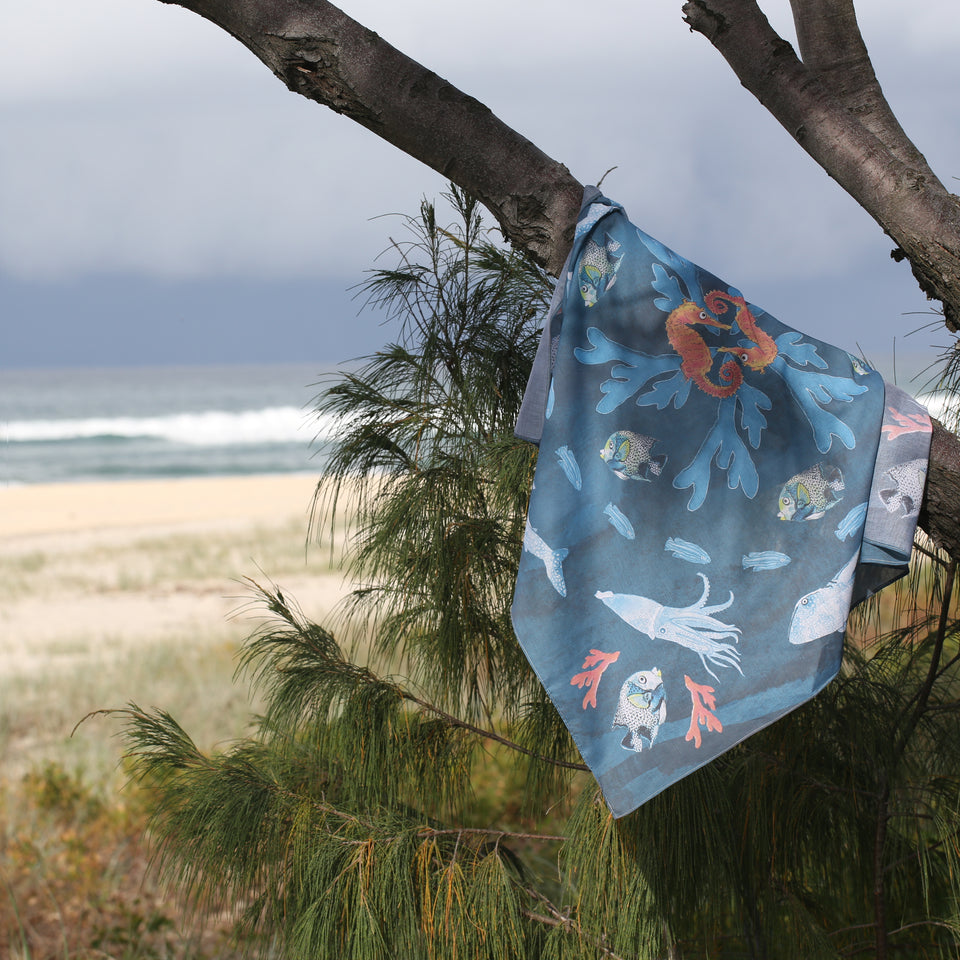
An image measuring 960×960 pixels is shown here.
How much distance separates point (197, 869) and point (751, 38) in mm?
945

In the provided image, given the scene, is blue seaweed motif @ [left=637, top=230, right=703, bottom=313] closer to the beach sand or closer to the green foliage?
the green foliage

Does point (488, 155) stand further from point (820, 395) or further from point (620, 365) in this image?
point (820, 395)

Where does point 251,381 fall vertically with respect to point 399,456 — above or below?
above

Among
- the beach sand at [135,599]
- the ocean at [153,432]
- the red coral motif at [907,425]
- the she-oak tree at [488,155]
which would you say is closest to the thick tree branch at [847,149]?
the she-oak tree at [488,155]

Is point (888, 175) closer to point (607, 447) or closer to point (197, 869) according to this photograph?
point (607, 447)

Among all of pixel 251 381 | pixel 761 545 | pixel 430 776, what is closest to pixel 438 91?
pixel 761 545

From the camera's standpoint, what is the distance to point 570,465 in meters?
0.66

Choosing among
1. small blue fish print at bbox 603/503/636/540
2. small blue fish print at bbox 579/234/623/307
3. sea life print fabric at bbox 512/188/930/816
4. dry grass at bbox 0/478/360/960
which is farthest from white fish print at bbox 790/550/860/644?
dry grass at bbox 0/478/360/960

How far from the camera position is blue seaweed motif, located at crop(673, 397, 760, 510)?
0.65 m

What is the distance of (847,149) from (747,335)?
0.25 meters

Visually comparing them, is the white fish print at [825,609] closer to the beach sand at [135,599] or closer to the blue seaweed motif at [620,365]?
the blue seaweed motif at [620,365]

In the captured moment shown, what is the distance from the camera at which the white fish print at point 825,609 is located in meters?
0.63

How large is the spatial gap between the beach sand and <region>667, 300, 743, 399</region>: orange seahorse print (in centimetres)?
46

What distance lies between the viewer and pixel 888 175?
31.0 inches
